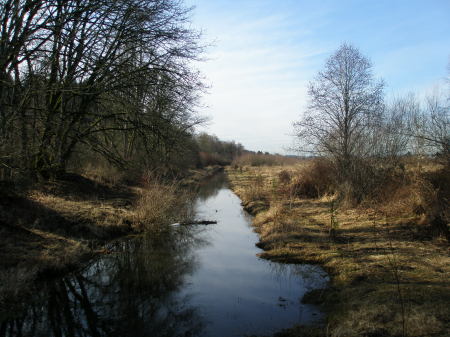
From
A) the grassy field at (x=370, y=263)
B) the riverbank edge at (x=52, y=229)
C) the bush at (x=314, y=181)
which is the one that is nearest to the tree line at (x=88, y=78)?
the riverbank edge at (x=52, y=229)

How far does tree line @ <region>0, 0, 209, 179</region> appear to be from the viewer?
8828 millimetres

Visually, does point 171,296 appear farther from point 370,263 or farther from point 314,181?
point 314,181

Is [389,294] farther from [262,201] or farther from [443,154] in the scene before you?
[262,201]

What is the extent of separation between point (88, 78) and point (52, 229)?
4997 mm

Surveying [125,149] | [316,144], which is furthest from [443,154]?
[125,149]

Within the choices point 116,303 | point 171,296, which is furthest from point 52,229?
point 171,296

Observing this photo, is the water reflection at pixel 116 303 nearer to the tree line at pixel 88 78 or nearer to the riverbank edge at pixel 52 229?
the riverbank edge at pixel 52 229

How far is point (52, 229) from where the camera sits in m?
9.30

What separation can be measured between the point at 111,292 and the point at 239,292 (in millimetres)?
2594

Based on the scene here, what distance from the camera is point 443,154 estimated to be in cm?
1231

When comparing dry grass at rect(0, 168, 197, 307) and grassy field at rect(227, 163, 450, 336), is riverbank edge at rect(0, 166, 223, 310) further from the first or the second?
grassy field at rect(227, 163, 450, 336)

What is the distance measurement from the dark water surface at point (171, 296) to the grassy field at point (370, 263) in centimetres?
53

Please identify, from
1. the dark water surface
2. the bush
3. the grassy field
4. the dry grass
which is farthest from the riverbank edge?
the bush

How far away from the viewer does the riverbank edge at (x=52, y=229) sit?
21.7 ft
